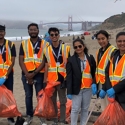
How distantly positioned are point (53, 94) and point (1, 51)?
1200mm

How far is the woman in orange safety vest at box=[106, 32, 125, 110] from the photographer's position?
13.1 feet

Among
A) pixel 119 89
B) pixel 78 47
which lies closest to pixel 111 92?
pixel 119 89

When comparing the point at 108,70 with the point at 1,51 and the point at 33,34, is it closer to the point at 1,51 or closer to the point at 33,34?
the point at 33,34

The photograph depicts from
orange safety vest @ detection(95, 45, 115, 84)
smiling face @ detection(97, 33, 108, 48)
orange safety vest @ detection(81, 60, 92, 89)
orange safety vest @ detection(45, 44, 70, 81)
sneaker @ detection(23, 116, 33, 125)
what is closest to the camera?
orange safety vest @ detection(95, 45, 115, 84)

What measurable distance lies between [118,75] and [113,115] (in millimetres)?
564

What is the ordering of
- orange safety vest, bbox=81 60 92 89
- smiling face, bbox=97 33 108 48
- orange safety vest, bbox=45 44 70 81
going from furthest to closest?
1. orange safety vest, bbox=45 44 70 81
2. orange safety vest, bbox=81 60 92 89
3. smiling face, bbox=97 33 108 48

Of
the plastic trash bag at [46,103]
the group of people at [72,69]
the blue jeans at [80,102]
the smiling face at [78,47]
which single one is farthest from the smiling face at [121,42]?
the plastic trash bag at [46,103]

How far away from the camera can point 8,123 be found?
5.54m

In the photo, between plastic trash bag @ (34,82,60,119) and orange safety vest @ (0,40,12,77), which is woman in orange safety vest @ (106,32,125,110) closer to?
plastic trash bag @ (34,82,60,119)

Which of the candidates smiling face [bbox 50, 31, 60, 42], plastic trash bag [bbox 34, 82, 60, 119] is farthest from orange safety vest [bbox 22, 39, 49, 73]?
plastic trash bag [bbox 34, 82, 60, 119]

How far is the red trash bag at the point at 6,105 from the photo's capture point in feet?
16.2

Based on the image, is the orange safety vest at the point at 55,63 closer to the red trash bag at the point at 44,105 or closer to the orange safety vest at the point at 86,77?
the red trash bag at the point at 44,105

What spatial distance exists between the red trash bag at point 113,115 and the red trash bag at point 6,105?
163 cm

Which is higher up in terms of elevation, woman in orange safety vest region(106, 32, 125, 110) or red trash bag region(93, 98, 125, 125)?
woman in orange safety vest region(106, 32, 125, 110)
